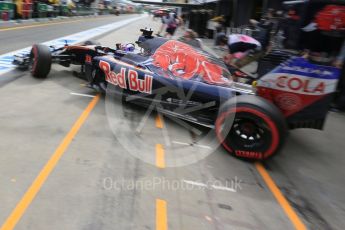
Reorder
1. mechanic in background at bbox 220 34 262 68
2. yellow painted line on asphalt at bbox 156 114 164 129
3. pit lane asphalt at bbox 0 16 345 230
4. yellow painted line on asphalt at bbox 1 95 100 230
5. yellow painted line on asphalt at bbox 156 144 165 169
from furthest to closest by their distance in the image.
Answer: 1. mechanic in background at bbox 220 34 262 68
2. yellow painted line on asphalt at bbox 156 114 164 129
3. yellow painted line on asphalt at bbox 156 144 165 169
4. pit lane asphalt at bbox 0 16 345 230
5. yellow painted line on asphalt at bbox 1 95 100 230

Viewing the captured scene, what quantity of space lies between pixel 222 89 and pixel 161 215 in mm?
2493

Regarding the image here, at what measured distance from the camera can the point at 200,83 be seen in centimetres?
530

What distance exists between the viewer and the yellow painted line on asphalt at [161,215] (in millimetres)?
3179

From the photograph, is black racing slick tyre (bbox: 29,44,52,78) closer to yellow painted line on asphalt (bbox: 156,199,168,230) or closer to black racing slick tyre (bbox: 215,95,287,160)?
black racing slick tyre (bbox: 215,95,287,160)

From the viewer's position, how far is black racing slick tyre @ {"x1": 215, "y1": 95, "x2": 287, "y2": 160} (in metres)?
4.42

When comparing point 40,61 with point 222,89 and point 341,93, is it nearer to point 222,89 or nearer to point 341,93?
point 222,89

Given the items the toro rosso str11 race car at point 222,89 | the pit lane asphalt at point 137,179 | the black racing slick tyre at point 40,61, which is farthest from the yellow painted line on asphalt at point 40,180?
the black racing slick tyre at point 40,61

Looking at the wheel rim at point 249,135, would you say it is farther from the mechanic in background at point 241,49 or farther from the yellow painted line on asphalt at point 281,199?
the mechanic in background at point 241,49

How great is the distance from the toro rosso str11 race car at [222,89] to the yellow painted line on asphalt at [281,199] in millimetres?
184

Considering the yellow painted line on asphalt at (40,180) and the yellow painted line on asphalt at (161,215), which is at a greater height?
the yellow painted line on asphalt at (40,180)

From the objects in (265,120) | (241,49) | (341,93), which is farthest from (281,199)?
(341,93)

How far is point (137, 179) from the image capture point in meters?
3.94

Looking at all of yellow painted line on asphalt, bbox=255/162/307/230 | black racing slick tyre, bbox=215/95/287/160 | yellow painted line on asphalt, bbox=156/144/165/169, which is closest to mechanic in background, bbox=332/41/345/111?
black racing slick tyre, bbox=215/95/287/160

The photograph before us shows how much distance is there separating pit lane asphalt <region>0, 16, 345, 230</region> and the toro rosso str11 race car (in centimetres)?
36
